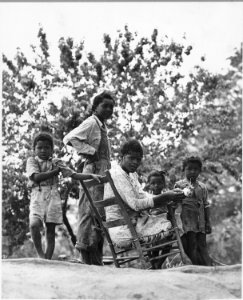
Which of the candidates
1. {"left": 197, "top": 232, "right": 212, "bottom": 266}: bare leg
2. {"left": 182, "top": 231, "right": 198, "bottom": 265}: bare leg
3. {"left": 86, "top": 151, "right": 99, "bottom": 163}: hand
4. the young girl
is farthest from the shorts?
{"left": 197, "top": 232, "right": 212, "bottom": 266}: bare leg

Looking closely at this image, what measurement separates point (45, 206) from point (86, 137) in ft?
2.45

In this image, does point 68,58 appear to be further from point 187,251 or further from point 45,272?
point 45,272

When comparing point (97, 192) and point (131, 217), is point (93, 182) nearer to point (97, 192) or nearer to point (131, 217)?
point (131, 217)

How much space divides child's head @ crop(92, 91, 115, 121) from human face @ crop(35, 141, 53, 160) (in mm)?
585

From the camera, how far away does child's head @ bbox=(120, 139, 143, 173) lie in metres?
4.86

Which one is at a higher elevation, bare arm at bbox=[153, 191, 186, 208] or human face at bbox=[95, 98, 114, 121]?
human face at bbox=[95, 98, 114, 121]

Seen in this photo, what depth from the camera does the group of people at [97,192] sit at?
4895 mm

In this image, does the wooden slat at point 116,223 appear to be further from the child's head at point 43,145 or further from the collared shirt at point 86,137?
the child's head at point 43,145

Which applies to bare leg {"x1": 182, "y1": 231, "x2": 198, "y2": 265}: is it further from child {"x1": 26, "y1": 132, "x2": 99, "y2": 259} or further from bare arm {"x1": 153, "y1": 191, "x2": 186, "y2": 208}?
child {"x1": 26, "y1": 132, "x2": 99, "y2": 259}

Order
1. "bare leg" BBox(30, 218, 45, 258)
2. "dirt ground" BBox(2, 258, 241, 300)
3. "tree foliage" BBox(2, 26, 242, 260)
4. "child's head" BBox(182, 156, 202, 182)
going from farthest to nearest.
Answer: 1. "tree foliage" BBox(2, 26, 242, 260)
2. "child's head" BBox(182, 156, 202, 182)
3. "bare leg" BBox(30, 218, 45, 258)
4. "dirt ground" BBox(2, 258, 241, 300)

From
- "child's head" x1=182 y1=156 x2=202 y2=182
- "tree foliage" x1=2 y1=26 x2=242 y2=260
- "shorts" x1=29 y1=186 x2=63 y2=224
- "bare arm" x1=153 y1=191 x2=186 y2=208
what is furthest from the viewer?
"tree foliage" x1=2 y1=26 x2=242 y2=260

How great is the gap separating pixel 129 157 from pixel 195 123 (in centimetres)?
707

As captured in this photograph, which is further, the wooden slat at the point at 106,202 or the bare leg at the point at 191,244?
the bare leg at the point at 191,244

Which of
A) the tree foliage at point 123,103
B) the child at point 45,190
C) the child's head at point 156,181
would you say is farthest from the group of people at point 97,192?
the tree foliage at point 123,103
